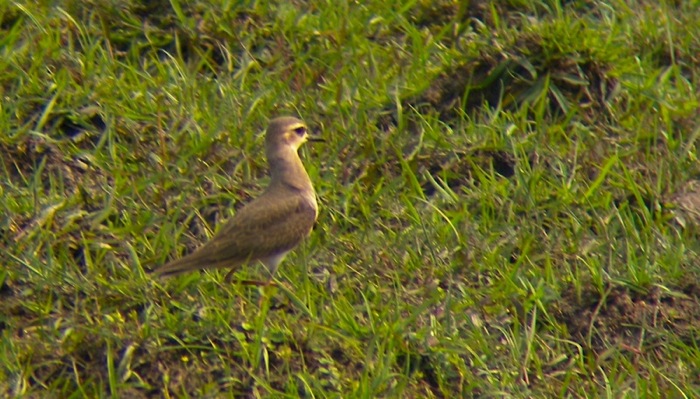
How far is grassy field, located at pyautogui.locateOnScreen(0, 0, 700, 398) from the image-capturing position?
6223mm

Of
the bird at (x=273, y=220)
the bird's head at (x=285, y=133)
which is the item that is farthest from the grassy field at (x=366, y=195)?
the bird's head at (x=285, y=133)

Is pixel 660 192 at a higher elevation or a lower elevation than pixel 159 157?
lower

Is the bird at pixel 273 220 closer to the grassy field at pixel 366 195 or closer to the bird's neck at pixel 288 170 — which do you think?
the bird's neck at pixel 288 170

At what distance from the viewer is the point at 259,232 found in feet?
21.7

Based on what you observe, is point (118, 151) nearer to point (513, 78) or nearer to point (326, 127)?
point (326, 127)

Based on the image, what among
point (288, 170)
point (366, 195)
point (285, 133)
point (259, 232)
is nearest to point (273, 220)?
point (259, 232)

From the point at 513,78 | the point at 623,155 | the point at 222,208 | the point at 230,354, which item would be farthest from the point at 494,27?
the point at 230,354

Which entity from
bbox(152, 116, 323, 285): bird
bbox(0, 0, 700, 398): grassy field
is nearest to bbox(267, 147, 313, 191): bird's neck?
bbox(152, 116, 323, 285): bird

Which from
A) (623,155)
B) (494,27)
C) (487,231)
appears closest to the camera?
(487,231)

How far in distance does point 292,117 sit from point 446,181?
0.88m

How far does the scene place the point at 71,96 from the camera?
24.6ft

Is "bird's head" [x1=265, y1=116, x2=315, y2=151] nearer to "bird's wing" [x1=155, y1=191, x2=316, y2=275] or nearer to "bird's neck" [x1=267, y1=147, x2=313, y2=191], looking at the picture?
"bird's neck" [x1=267, y1=147, x2=313, y2=191]

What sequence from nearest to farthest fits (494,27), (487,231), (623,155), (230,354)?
1. (230,354)
2. (487,231)
3. (623,155)
4. (494,27)

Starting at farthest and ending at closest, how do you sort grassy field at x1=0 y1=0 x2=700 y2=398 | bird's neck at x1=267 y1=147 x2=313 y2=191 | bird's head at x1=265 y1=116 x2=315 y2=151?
bird's head at x1=265 y1=116 x2=315 y2=151 < bird's neck at x1=267 y1=147 x2=313 y2=191 < grassy field at x1=0 y1=0 x2=700 y2=398
